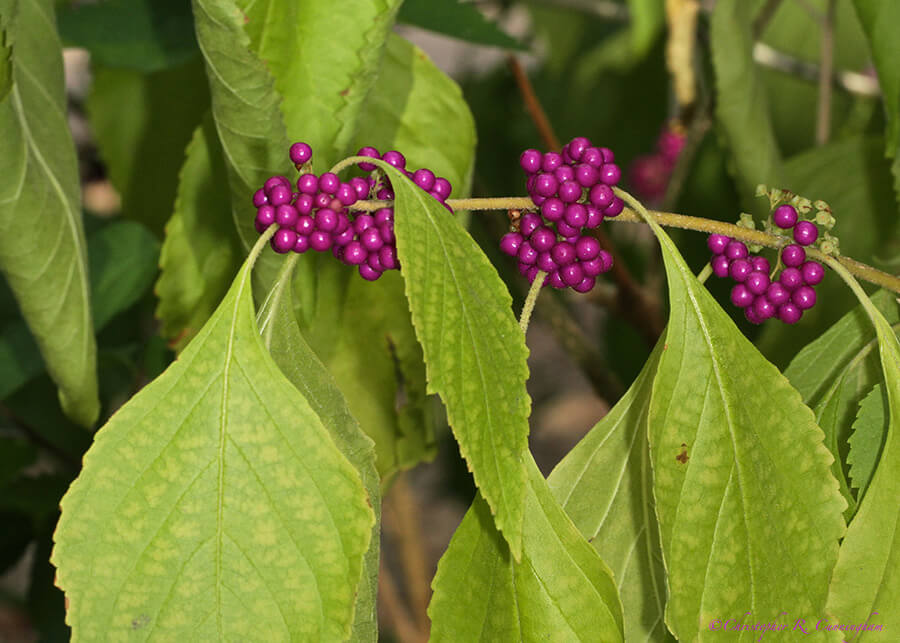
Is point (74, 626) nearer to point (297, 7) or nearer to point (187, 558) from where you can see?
point (187, 558)

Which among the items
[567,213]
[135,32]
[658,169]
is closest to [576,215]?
[567,213]

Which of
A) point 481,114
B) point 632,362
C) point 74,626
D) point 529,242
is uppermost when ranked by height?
point 529,242

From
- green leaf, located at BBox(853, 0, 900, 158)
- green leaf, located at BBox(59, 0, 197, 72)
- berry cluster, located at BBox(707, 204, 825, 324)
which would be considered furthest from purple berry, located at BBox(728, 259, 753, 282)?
green leaf, located at BBox(59, 0, 197, 72)

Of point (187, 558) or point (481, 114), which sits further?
point (481, 114)

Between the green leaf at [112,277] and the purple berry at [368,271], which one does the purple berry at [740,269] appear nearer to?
the purple berry at [368,271]

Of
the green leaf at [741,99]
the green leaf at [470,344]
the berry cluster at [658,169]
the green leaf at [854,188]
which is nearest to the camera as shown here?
the green leaf at [470,344]

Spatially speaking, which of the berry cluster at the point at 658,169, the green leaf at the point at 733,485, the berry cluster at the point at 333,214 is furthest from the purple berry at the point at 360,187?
the berry cluster at the point at 658,169

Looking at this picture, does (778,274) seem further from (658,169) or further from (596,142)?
(596,142)

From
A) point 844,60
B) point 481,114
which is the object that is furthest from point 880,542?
point 481,114

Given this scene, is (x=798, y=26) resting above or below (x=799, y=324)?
above
